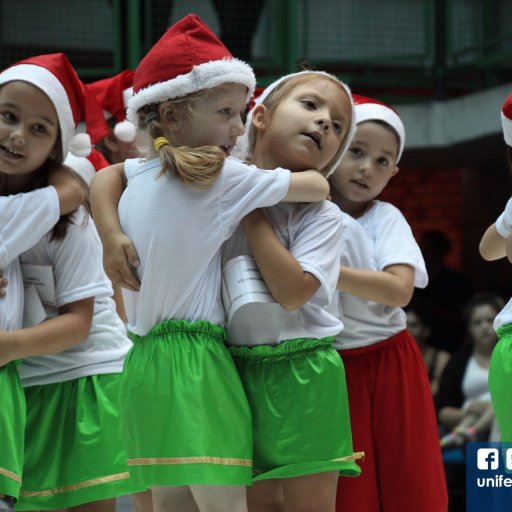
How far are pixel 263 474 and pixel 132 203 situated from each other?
674 millimetres

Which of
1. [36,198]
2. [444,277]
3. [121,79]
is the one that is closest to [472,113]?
[444,277]

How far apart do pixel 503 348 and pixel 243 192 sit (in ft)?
2.91

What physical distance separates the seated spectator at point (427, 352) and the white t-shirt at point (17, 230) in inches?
144

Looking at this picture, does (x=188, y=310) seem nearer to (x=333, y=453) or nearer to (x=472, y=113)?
(x=333, y=453)

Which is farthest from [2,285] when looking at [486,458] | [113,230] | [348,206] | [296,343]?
[486,458]

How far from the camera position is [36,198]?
2.95 meters

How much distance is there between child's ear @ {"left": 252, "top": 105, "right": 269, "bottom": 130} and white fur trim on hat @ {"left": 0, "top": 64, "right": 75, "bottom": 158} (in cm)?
59

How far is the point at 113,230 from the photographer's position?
8.44 feet

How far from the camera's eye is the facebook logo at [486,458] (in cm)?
364

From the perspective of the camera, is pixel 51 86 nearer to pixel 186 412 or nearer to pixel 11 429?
pixel 11 429

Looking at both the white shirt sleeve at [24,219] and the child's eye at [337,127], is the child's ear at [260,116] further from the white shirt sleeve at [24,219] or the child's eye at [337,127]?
the white shirt sleeve at [24,219]

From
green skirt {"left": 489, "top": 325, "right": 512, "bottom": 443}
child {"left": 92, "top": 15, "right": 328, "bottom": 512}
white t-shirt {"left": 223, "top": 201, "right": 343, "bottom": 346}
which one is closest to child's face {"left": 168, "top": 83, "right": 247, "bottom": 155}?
child {"left": 92, "top": 15, "right": 328, "bottom": 512}

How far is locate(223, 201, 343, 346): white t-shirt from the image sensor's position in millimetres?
2541

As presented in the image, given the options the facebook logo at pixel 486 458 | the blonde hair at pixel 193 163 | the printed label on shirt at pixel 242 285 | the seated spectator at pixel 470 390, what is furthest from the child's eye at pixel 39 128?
the seated spectator at pixel 470 390
